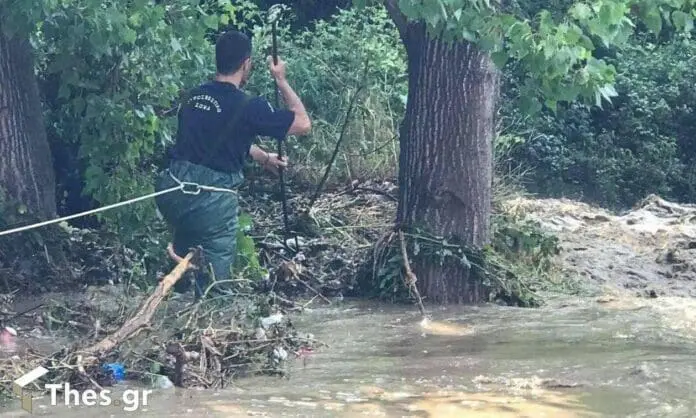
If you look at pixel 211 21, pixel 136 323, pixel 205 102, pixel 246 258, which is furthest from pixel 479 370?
pixel 211 21

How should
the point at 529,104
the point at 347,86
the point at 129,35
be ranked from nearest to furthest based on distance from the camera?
the point at 529,104 → the point at 129,35 → the point at 347,86

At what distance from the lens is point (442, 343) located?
303 inches

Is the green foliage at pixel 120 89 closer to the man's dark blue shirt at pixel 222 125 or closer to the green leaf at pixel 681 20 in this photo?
the man's dark blue shirt at pixel 222 125

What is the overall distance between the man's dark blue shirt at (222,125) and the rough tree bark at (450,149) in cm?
226

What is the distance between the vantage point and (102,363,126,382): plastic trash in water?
6.19m

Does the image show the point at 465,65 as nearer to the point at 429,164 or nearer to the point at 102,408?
the point at 429,164

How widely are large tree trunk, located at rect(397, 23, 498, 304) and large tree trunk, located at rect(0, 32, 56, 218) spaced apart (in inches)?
116

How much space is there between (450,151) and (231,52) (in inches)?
100

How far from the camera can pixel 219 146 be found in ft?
24.3

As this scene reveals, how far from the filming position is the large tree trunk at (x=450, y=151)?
9305mm

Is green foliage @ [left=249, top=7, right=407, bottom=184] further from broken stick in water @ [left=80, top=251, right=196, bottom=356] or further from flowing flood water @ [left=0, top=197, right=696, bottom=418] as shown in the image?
broken stick in water @ [left=80, top=251, right=196, bottom=356]

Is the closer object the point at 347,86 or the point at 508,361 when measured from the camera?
the point at 508,361

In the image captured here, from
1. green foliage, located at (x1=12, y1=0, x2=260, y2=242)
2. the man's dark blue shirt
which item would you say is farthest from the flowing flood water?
green foliage, located at (x1=12, y1=0, x2=260, y2=242)

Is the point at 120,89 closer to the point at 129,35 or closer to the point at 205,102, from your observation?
the point at 129,35
